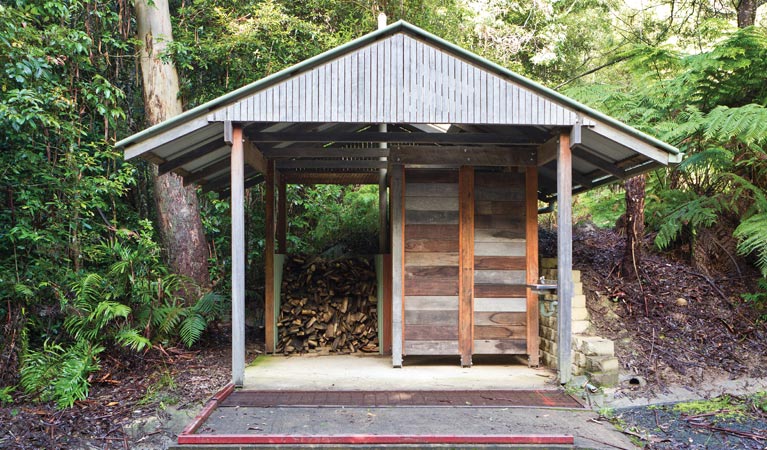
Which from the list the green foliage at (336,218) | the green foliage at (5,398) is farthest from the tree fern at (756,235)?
the green foliage at (5,398)

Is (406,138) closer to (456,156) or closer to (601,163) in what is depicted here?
(456,156)

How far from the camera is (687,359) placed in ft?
21.8

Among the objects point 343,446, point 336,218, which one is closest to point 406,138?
point 336,218

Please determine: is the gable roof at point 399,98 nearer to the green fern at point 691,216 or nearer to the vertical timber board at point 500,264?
the vertical timber board at point 500,264

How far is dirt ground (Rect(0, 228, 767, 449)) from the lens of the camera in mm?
4930

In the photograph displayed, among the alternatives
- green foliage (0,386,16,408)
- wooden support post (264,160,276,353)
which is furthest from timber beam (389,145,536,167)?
green foliage (0,386,16,408)

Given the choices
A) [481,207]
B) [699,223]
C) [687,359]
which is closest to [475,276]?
[481,207]

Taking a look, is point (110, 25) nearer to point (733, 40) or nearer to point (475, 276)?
point (475, 276)

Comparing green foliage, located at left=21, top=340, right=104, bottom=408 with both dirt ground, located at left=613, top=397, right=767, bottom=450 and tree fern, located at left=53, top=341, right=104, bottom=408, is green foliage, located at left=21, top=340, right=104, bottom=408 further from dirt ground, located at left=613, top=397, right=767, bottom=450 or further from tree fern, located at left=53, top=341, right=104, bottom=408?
dirt ground, located at left=613, top=397, right=767, bottom=450

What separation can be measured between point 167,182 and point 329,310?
11.1 feet

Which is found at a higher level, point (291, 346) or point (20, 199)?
point (20, 199)

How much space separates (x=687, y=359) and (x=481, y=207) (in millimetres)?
2847

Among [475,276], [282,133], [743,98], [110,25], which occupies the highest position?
[110,25]

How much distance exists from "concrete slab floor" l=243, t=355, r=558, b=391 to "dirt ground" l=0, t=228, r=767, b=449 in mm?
554
